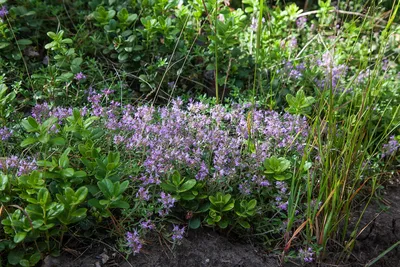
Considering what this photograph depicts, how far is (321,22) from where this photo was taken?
4262 millimetres

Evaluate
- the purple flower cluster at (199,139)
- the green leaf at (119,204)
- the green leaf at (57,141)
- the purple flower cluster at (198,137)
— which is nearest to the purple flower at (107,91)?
the purple flower cluster at (199,139)

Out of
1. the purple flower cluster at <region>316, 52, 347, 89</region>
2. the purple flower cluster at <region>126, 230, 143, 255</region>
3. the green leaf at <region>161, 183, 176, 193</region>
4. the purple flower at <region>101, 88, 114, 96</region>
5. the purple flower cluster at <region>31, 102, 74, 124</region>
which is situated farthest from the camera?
the purple flower cluster at <region>316, 52, 347, 89</region>

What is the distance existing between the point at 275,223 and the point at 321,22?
2111mm

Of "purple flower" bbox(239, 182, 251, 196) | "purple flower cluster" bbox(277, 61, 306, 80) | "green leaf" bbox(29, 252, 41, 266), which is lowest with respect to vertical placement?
"green leaf" bbox(29, 252, 41, 266)

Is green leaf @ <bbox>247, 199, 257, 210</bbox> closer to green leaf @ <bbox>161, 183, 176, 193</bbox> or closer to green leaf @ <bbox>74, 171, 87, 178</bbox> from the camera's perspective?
green leaf @ <bbox>161, 183, 176, 193</bbox>

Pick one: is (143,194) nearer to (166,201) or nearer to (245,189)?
(166,201)

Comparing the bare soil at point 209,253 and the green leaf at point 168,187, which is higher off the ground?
the green leaf at point 168,187

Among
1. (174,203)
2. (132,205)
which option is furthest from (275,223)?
(132,205)

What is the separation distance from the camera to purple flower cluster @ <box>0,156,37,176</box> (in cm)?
248

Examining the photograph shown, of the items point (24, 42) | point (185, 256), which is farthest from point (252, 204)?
point (24, 42)

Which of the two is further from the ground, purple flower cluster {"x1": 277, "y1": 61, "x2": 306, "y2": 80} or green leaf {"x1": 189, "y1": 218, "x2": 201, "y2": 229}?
purple flower cluster {"x1": 277, "y1": 61, "x2": 306, "y2": 80}

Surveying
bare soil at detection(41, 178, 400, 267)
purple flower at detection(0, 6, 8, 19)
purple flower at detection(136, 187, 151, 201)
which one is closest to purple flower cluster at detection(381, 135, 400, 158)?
bare soil at detection(41, 178, 400, 267)

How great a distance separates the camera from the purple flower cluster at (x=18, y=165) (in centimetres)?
248

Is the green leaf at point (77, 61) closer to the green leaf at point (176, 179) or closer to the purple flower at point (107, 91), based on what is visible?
the purple flower at point (107, 91)
